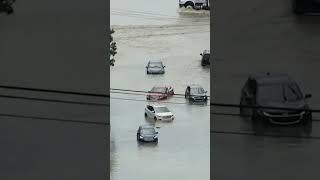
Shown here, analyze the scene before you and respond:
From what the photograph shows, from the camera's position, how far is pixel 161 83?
8.30m

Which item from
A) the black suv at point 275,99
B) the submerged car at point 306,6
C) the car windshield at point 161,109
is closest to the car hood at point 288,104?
the black suv at point 275,99

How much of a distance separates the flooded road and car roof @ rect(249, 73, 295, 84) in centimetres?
92

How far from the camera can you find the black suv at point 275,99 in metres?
7.21

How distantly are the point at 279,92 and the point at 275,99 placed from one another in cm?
8

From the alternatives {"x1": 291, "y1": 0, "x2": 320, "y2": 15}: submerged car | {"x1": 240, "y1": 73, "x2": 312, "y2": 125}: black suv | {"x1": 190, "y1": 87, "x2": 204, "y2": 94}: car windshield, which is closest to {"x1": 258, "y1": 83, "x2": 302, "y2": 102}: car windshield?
{"x1": 240, "y1": 73, "x2": 312, "y2": 125}: black suv

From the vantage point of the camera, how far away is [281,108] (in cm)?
722

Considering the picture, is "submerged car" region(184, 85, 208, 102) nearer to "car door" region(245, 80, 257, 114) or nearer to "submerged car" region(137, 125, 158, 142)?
"submerged car" region(137, 125, 158, 142)

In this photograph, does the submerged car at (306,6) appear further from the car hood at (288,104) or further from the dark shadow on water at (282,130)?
the dark shadow on water at (282,130)
